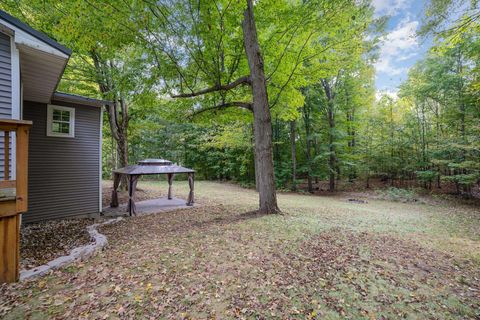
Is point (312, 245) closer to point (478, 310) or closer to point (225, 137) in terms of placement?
point (478, 310)

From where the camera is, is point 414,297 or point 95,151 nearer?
point 414,297

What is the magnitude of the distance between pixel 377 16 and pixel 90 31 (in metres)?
14.7

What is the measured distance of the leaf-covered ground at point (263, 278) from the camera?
8.51 feet

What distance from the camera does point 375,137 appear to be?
16531mm

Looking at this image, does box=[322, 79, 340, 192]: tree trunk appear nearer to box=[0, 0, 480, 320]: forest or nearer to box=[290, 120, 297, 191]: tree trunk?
box=[0, 0, 480, 320]: forest

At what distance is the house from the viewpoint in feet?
17.8

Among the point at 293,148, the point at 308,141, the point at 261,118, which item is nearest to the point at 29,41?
the point at 261,118

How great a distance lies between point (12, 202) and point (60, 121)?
18.1 ft

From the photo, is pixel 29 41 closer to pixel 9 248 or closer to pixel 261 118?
pixel 9 248

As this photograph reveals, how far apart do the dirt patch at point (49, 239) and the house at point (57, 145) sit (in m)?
0.63

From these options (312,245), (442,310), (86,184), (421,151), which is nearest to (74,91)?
(86,184)

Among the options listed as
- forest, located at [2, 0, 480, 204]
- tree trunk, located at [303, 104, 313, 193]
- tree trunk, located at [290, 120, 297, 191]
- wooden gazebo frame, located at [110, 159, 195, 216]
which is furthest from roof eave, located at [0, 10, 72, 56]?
tree trunk, located at [303, 104, 313, 193]

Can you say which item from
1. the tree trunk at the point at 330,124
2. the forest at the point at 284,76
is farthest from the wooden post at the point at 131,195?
the tree trunk at the point at 330,124

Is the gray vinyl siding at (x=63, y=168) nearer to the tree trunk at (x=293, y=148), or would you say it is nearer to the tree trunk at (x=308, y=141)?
the tree trunk at (x=293, y=148)
